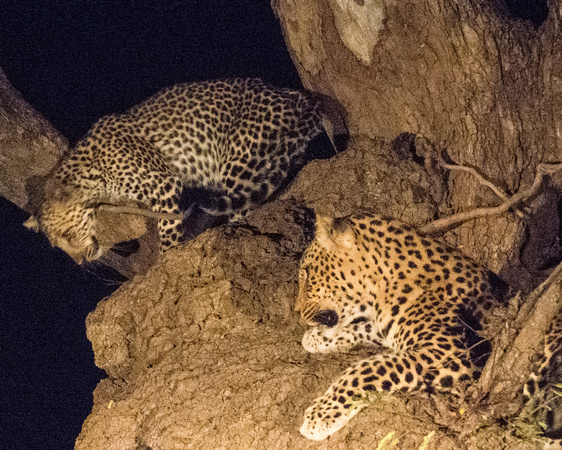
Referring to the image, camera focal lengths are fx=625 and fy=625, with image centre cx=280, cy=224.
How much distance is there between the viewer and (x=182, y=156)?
586cm

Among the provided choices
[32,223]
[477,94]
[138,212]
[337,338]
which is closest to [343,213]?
[337,338]

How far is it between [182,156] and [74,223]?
45.4 inches

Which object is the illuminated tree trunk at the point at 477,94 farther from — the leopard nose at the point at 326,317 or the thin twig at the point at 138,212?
the thin twig at the point at 138,212

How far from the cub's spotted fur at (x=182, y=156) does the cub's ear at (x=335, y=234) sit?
175 cm

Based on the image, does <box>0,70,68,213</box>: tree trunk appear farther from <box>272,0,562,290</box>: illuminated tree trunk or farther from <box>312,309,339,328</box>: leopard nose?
<box>312,309,339,328</box>: leopard nose

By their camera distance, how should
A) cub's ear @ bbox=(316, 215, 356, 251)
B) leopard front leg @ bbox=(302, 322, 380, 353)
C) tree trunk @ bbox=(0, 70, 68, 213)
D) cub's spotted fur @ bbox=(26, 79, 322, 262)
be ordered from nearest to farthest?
cub's ear @ bbox=(316, 215, 356, 251) → leopard front leg @ bbox=(302, 322, 380, 353) → tree trunk @ bbox=(0, 70, 68, 213) → cub's spotted fur @ bbox=(26, 79, 322, 262)

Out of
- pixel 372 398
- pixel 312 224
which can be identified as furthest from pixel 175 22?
pixel 372 398

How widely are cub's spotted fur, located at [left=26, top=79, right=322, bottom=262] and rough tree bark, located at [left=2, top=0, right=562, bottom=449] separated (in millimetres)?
834

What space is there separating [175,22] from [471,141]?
10.9 feet

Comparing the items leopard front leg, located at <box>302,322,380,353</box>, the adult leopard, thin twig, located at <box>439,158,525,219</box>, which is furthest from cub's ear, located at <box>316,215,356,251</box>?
thin twig, located at <box>439,158,525,219</box>

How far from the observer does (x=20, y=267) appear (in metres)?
6.25

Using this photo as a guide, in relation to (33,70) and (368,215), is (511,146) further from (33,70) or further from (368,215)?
(33,70)

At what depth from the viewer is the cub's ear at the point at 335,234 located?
3.78m

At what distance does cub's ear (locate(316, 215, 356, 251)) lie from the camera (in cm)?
378
